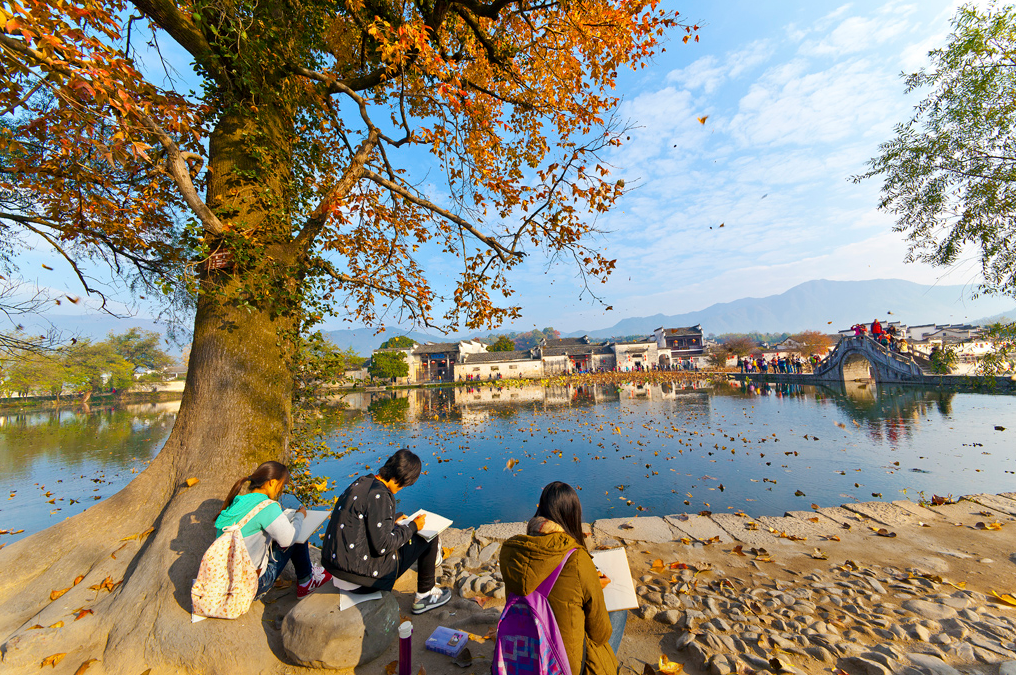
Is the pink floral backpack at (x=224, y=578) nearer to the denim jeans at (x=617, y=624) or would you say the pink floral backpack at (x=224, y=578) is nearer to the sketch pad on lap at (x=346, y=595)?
the sketch pad on lap at (x=346, y=595)

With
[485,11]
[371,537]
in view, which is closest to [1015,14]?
[485,11]

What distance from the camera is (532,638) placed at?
203 cm

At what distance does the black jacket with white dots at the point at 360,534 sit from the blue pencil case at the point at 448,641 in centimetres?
71

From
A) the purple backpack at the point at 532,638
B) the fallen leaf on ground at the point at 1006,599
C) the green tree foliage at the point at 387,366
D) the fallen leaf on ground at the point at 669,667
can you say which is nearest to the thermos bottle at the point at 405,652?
the purple backpack at the point at 532,638

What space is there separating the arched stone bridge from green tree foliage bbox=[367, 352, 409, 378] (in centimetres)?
5006

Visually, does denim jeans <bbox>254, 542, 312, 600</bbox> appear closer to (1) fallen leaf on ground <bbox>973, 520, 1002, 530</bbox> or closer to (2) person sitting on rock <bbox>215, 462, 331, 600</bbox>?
(2) person sitting on rock <bbox>215, 462, 331, 600</bbox>

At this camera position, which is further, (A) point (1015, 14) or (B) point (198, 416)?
(A) point (1015, 14)

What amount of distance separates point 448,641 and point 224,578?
1838 mm

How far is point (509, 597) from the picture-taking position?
2.13 metres

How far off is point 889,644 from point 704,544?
2.28 metres

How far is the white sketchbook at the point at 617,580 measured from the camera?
2.50 m

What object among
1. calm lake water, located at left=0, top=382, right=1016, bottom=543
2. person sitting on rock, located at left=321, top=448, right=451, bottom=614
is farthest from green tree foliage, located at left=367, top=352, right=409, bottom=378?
person sitting on rock, located at left=321, top=448, right=451, bottom=614

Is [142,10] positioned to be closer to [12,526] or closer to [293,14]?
[293,14]

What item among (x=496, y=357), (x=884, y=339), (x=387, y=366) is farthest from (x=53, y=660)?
(x=496, y=357)
